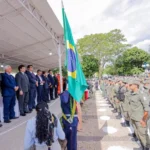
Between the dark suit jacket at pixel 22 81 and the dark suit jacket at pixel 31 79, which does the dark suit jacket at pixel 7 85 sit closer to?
the dark suit jacket at pixel 22 81

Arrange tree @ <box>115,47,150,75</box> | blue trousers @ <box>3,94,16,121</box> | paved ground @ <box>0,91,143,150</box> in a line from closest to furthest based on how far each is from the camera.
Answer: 1. paved ground @ <box>0,91,143,150</box>
2. blue trousers @ <box>3,94,16,121</box>
3. tree @ <box>115,47,150,75</box>

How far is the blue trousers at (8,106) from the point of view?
17.5 ft

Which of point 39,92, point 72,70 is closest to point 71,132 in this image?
point 72,70

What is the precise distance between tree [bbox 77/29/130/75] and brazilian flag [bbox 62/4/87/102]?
3569 cm

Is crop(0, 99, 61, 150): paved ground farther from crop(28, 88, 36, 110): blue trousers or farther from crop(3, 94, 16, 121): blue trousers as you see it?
crop(28, 88, 36, 110): blue trousers

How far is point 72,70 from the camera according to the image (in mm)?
3232

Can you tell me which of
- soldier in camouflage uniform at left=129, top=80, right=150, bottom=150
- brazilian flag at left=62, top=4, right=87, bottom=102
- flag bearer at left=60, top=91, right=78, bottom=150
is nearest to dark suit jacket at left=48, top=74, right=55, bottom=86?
soldier in camouflage uniform at left=129, top=80, right=150, bottom=150

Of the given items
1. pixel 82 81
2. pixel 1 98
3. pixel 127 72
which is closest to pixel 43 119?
pixel 82 81

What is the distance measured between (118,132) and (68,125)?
251 centimetres

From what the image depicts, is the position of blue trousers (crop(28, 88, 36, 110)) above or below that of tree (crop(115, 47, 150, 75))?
below

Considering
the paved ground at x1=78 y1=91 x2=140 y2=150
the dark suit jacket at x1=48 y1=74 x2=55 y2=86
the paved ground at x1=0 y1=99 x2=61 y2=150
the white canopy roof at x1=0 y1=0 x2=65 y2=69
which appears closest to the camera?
the paved ground at x1=0 y1=99 x2=61 y2=150

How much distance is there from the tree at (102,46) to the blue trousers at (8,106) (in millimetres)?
33771

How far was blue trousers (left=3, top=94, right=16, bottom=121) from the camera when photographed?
5344 millimetres

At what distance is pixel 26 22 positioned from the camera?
20.2 ft
